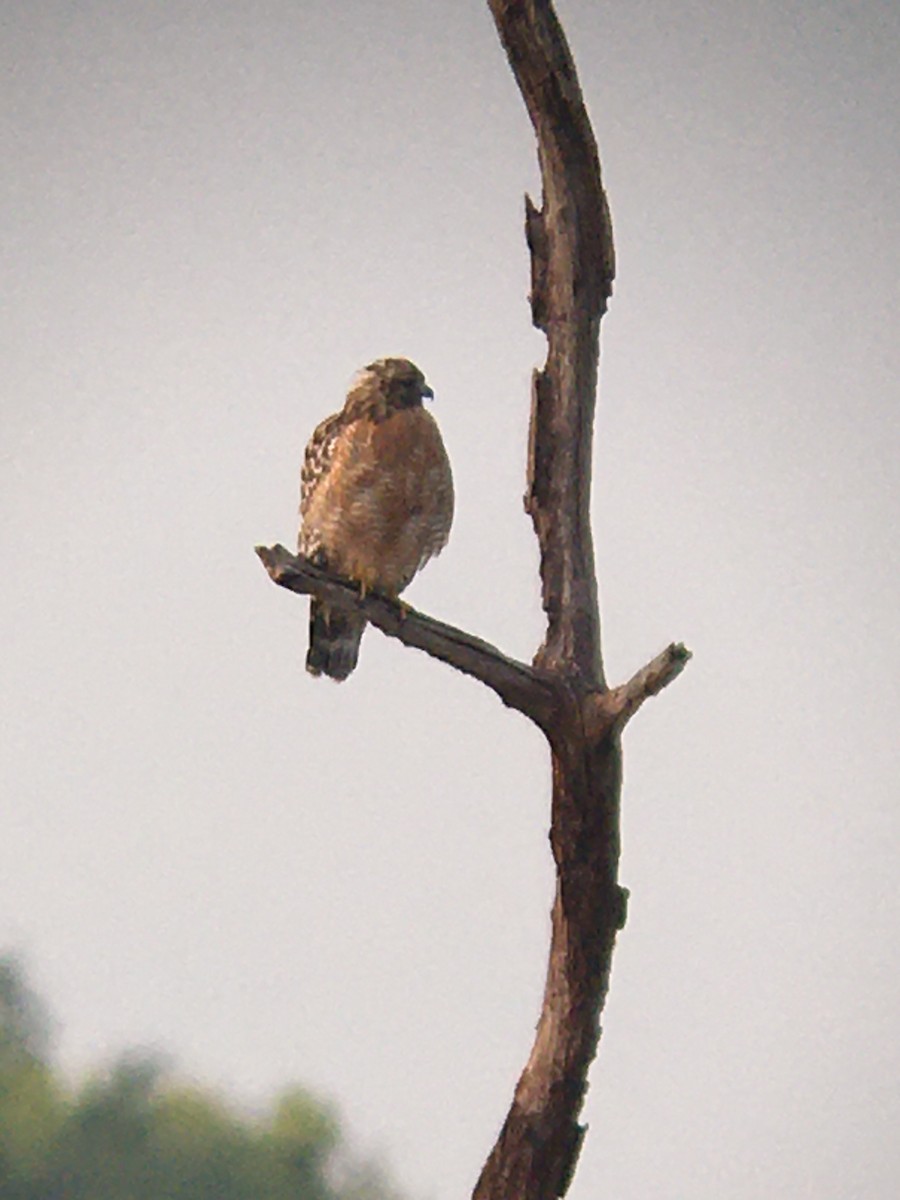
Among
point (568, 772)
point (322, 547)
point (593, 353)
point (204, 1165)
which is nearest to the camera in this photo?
point (568, 772)

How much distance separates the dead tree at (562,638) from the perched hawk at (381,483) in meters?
0.50

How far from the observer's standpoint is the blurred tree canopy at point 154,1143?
412 cm

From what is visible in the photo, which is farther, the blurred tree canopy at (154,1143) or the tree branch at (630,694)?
the blurred tree canopy at (154,1143)

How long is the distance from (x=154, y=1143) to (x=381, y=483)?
7.47ft

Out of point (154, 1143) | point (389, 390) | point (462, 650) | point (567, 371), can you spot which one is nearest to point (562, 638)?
point (462, 650)

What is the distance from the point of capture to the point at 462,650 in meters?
2.36

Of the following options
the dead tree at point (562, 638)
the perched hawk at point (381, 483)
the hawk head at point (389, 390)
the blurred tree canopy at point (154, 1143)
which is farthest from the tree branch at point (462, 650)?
the blurred tree canopy at point (154, 1143)

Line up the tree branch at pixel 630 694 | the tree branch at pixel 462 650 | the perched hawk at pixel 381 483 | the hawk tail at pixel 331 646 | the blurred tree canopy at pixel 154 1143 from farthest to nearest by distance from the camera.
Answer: the blurred tree canopy at pixel 154 1143 < the hawk tail at pixel 331 646 < the perched hawk at pixel 381 483 < the tree branch at pixel 462 650 < the tree branch at pixel 630 694

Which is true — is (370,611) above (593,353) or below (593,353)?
below

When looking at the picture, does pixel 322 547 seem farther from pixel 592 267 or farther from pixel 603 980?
pixel 603 980

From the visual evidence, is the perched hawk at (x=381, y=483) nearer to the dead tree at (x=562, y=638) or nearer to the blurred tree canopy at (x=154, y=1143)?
the dead tree at (x=562, y=638)

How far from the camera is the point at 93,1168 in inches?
165

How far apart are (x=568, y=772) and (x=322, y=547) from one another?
953mm

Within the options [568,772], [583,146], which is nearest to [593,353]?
[583,146]
